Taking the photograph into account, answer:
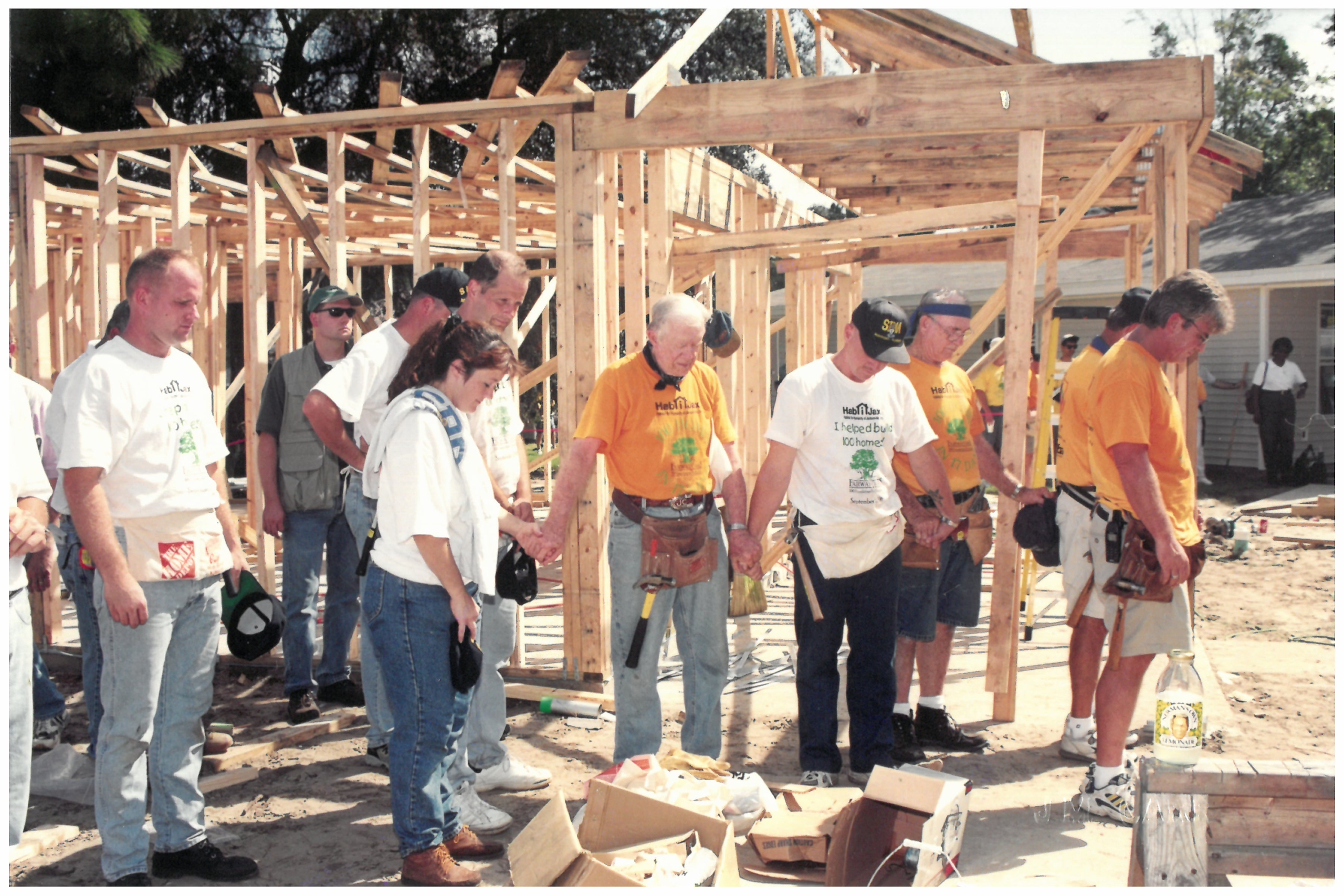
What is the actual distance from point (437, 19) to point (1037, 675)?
49.3 feet

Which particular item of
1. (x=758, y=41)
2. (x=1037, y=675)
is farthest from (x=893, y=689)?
(x=758, y=41)

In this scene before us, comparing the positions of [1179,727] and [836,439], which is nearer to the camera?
[1179,727]

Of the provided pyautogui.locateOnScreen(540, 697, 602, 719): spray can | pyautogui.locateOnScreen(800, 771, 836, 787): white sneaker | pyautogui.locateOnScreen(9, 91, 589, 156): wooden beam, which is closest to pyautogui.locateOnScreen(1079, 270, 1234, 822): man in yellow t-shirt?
pyautogui.locateOnScreen(800, 771, 836, 787): white sneaker

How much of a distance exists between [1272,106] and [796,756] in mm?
36750

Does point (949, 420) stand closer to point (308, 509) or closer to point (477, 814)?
point (477, 814)

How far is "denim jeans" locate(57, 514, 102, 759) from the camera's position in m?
3.79

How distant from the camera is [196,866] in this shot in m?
3.48

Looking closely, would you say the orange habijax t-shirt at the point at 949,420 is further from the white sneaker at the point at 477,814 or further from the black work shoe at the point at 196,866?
the black work shoe at the point at 196,866

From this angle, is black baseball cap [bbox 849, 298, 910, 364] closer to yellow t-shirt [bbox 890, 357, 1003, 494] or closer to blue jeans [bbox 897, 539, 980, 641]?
yellow t-shirt [bbox 890, 357, 1003, 494]

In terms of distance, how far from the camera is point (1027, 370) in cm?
487

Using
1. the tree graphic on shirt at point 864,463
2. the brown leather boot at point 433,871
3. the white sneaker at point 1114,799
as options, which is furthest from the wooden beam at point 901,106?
the brown leather boot at point 433,871

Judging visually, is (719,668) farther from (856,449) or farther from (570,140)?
(570,140)

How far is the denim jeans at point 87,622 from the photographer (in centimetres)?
379

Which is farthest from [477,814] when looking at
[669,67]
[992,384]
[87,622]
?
[992,384]
